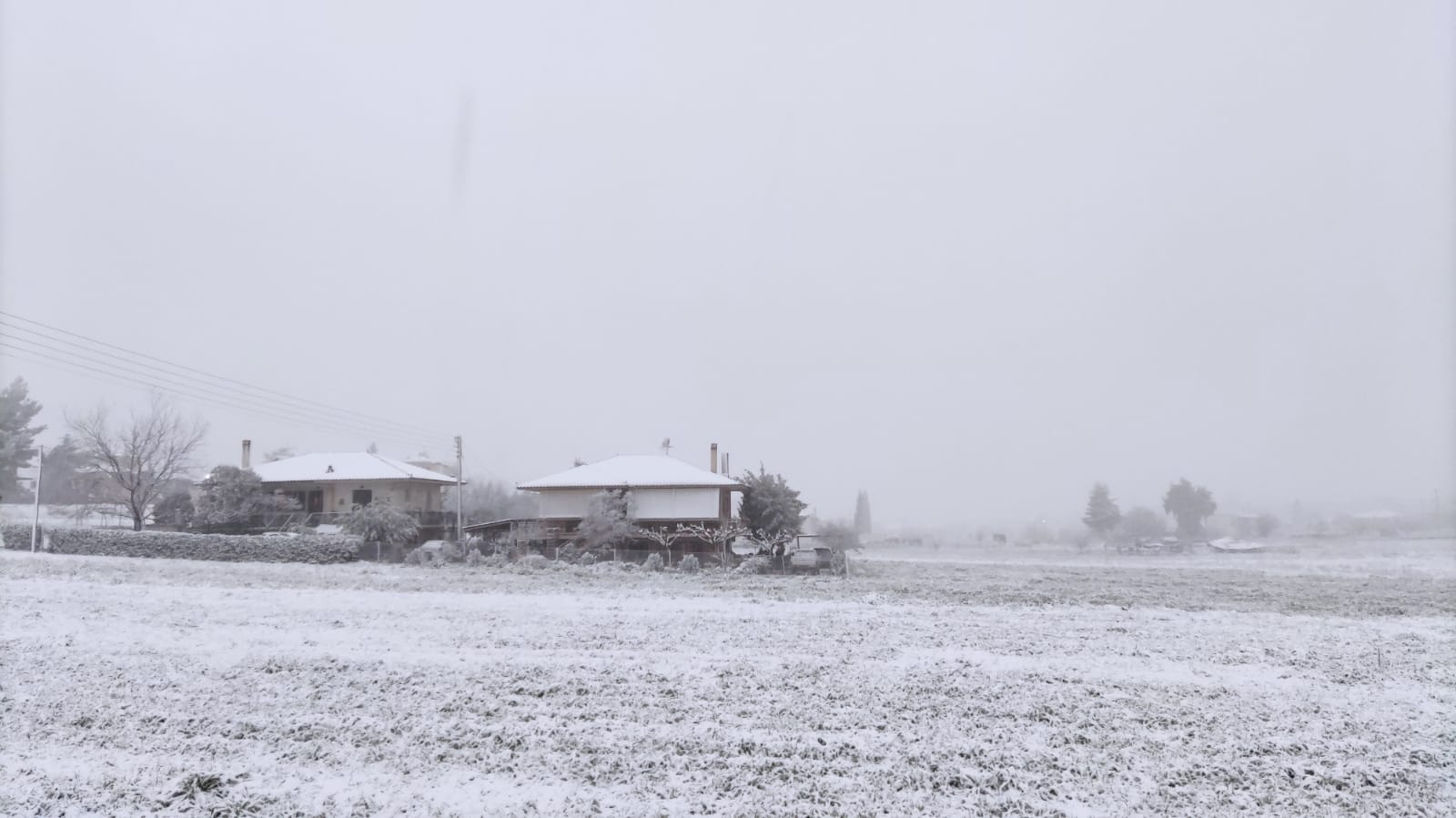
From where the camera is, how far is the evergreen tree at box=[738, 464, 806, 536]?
3481cm

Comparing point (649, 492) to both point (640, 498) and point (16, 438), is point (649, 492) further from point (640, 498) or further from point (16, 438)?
point (16, 438)

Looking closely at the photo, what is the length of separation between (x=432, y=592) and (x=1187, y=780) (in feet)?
55.7

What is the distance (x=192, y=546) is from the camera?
29125 mm

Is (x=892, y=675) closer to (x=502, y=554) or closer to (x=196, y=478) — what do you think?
(x=502, y=554)

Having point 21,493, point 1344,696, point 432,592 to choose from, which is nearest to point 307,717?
point 432,592

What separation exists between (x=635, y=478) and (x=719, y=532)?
229 inches

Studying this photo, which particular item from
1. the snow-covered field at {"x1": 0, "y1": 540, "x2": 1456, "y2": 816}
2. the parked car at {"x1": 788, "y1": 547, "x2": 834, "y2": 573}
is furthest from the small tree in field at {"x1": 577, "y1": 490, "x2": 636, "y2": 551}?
the snow-covered field at {"x1": 0, "y1": 540, "x2": 1456, "y2": 816}

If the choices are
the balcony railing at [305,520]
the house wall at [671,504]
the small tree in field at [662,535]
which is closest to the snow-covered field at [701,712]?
the small tree in field at [662,535]

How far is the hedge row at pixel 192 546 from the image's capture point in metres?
28.5

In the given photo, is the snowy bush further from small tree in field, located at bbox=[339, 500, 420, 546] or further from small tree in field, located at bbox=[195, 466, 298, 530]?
small tree in field, located at bbox=[195, 466, 298, 530]

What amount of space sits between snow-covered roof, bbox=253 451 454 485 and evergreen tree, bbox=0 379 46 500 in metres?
11.2

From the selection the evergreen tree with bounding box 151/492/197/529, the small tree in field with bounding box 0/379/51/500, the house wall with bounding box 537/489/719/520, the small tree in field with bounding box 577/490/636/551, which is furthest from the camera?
the evergreen tree with bounding box 151/492/197/529

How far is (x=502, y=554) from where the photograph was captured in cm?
3048

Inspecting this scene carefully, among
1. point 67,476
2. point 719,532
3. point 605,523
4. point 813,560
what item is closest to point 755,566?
point 813,560
